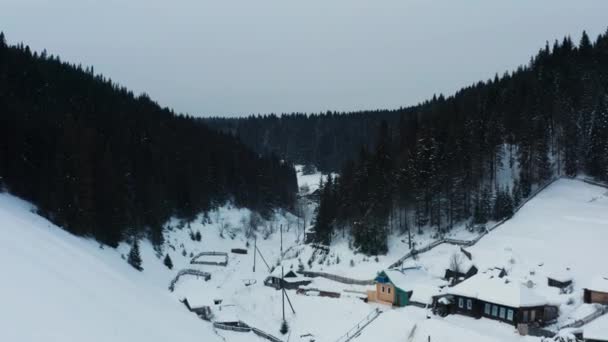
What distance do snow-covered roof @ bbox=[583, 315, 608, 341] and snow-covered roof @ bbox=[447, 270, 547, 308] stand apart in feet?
13.9

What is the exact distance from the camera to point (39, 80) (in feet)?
237

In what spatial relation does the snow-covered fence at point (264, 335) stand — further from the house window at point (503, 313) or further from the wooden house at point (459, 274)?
the house window at point (503, 313)

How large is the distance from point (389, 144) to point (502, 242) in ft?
82.4

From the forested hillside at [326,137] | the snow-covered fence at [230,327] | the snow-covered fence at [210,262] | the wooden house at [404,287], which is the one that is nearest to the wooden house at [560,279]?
the wooden house at [404,287]

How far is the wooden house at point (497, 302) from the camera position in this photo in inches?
1278

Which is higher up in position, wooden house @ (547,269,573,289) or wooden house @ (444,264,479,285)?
wooden house @ (547,269,573,289)

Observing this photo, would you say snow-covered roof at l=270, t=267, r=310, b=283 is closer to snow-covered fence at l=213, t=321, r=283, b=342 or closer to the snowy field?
the snowy field

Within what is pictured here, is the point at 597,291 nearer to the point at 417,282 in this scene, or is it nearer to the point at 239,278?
the point at 417,282

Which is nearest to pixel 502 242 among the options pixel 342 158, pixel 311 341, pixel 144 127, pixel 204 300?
pixel 311 341

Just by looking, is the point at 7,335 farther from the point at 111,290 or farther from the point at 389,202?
the point at 389,202

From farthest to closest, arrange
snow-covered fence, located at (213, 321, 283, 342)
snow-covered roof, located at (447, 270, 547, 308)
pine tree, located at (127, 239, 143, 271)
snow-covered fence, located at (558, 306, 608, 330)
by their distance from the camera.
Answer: pine tree, located at (127, 239, 143, 271) < snow-covered fence, located at (213, 321, 283, 342) < snow-covered roof, located at (447, 270, 547, 308) < snow-covered fence, located at (558, 306, 608, 330)

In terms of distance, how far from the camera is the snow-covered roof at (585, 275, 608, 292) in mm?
32688

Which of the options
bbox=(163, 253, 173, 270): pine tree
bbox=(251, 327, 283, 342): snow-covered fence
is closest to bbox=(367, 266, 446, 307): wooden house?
bbox=(251, 327, 283, 342): snow-covered fence

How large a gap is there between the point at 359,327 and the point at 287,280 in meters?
14.6
